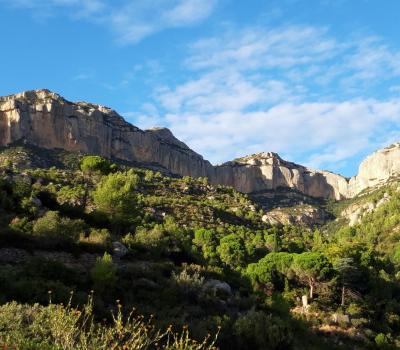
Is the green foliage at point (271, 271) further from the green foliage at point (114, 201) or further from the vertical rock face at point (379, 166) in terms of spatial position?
the vertical rock face at point (379, 166)

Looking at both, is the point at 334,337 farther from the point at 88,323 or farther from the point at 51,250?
the point at 88,323

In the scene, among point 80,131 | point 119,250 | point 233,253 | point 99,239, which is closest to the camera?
point 119,250

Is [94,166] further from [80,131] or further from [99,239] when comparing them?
[80,131]

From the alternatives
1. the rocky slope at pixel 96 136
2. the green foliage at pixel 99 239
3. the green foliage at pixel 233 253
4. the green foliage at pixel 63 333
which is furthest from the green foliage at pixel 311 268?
the rocky slope at pixel 96 136

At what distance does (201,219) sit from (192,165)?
113875mm

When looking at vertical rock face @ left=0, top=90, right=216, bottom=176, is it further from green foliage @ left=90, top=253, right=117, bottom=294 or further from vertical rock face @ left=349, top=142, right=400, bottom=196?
green foliage @ left=90, top=253, right=117, bottom=294

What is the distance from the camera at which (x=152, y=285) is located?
1739 cm

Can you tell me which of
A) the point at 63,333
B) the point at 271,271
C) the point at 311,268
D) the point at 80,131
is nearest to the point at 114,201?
the point at 271,271

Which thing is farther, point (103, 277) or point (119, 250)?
point (119, 250)


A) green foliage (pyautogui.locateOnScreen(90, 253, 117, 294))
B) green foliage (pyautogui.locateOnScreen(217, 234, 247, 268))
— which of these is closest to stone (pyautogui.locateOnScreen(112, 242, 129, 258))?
green foliage (pyautogui.locateOnScreen(90, 253, 117, 294))

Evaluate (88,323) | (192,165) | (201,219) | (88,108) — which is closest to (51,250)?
(88,323)

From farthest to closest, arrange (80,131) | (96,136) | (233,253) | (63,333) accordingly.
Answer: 1. (96,136)
2. (80,131)
3. (233,253)
4. (63,333)

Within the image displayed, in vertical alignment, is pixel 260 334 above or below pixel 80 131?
below

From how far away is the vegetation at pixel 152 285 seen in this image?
10133mm
